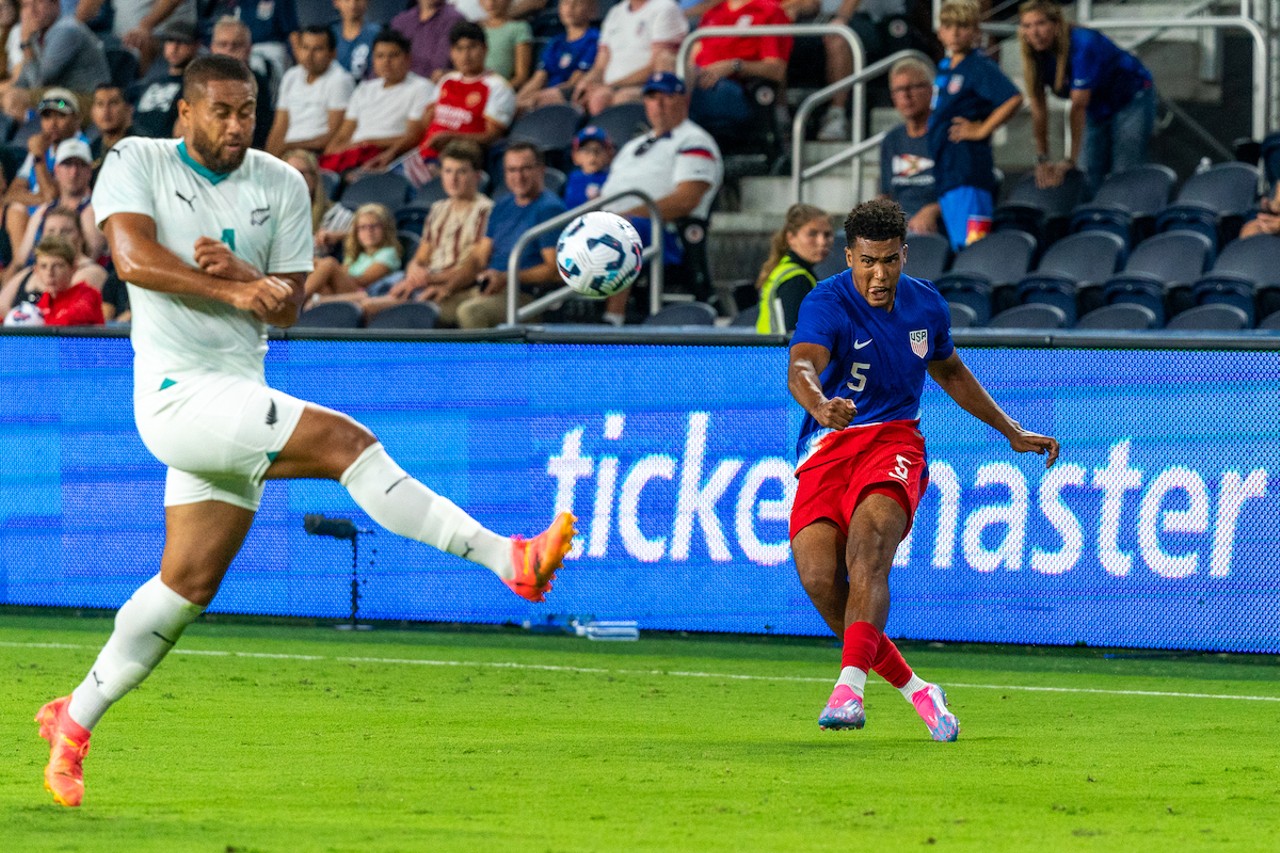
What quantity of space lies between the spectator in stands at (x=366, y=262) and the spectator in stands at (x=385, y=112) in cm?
214

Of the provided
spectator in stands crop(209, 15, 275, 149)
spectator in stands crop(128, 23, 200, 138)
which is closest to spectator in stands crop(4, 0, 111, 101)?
spectator in stands crop(128, 23, 200, 138)

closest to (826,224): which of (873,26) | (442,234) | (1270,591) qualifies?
(1270,591)

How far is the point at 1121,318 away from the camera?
1277 centimetres

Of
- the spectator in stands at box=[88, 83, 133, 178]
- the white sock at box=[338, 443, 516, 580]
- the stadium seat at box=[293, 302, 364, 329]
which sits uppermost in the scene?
the spectator in stands at box=[88, 83, 133, 178]

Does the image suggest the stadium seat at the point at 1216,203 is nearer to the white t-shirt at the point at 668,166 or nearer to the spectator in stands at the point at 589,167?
the white t-shirt at the point at 668,166

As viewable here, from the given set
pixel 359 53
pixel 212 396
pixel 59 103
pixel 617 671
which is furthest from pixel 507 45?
pixel 212 396

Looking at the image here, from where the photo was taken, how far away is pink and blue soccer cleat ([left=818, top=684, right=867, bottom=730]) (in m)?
7.15

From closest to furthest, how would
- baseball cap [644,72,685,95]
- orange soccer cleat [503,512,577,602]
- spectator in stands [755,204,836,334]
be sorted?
1. orange soccer cleat [503,512,577,602]
2. spectator in stands [755,204,836,334]
3. baseball cap [644,72,685,95]

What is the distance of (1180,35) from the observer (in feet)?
55.4

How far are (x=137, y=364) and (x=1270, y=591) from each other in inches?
238

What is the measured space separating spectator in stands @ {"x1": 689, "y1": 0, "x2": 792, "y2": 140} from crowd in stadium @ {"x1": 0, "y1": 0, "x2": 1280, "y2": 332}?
0.07ft

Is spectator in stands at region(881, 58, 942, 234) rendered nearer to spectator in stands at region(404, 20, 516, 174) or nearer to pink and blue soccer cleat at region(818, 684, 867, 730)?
spectator in stands at region(404, 20, 516, 174)

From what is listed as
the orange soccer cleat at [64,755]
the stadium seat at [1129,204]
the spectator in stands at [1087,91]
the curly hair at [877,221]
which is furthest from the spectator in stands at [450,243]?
the orange soccer cleat at [64,755]

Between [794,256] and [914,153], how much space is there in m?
3.82
